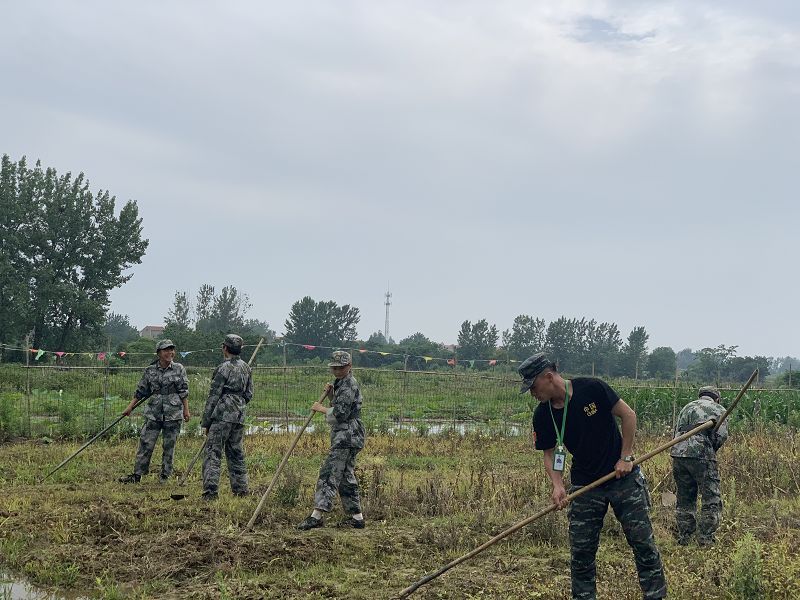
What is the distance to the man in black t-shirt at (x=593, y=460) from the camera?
4.88 meters

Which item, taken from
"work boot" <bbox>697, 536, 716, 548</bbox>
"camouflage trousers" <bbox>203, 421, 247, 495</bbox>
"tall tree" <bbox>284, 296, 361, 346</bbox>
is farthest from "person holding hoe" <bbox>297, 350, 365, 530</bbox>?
"tall tree" <bbox>284, 296, 361, 346</bbox>

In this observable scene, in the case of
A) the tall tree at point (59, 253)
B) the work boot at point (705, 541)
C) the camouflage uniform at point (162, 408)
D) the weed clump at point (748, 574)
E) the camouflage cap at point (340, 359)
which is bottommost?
the work boot at point (705, 541)

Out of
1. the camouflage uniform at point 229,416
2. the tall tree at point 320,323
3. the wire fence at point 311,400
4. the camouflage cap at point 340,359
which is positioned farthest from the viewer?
the tall tree at point 320,323

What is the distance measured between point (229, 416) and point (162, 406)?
1.57 meters

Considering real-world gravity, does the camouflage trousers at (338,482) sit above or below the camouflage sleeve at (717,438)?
below

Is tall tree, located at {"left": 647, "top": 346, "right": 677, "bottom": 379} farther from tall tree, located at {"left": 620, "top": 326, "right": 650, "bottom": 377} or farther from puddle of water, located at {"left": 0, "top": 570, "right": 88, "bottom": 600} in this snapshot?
puddle of water, located at {"left": 0, "top": 570, "right": 88, "bottom": 600}

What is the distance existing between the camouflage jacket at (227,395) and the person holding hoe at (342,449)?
167 cm

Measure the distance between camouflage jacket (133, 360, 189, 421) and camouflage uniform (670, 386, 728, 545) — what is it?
6272 millimetres

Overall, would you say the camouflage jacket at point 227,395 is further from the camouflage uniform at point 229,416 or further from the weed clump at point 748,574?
the weed clump at point 748,574

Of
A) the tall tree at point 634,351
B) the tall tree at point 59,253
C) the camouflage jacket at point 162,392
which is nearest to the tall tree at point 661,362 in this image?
the tall tree at point 634,351

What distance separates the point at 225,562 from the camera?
6.37 meters

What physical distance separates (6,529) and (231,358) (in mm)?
2975

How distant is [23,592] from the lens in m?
5.79

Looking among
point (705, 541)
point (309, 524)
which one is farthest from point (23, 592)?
point (705, 541)
